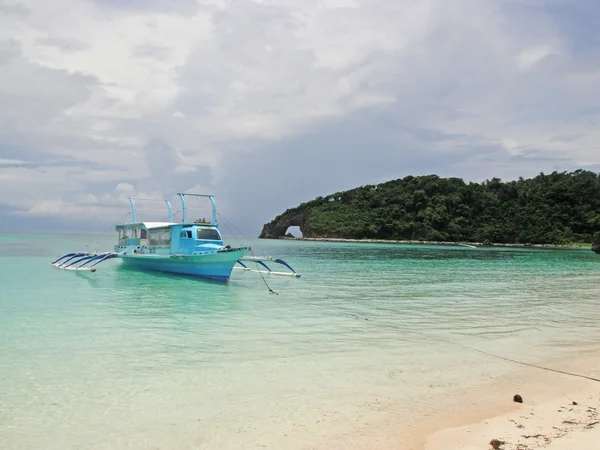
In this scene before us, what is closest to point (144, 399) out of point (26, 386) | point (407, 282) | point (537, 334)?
point (26, 386)

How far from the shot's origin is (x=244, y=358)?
8.27 m

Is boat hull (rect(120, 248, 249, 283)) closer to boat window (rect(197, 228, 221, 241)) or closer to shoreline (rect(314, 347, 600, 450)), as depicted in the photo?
boat window (rect(197, 228, 221, 241))

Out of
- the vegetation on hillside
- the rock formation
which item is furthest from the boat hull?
the rock formation

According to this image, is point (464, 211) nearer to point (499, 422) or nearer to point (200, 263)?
point (200, 263)

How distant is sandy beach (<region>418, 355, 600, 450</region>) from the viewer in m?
4.50

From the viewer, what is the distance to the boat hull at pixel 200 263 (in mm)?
20178

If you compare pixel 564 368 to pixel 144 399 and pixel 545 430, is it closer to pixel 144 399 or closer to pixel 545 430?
pixel 545 430

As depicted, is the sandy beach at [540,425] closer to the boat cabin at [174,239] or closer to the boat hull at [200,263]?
the boat hull at [200,263]

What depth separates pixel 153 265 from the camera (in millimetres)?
25719

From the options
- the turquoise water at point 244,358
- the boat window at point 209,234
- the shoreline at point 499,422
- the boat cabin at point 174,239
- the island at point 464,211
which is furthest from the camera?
the island at point 464,211

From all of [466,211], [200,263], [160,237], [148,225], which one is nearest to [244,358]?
[200,263]

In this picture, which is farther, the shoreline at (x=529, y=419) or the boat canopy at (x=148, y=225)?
the boat canopy at (x=148, y=225)

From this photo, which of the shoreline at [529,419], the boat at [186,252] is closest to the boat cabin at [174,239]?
the boat at [186,252]

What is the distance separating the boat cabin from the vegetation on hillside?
8031cm
